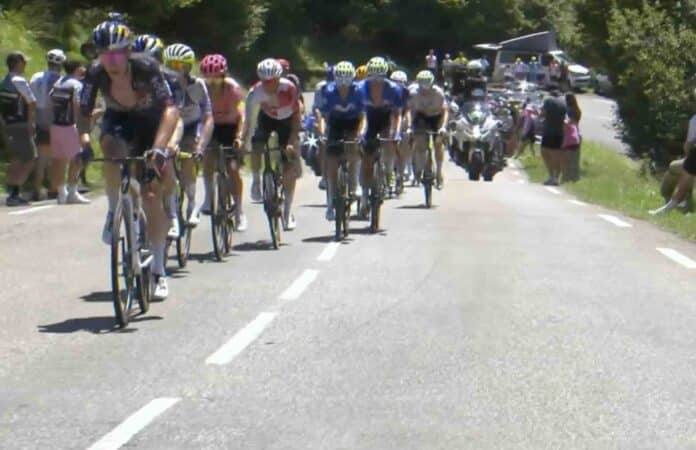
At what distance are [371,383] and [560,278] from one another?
16.6ft

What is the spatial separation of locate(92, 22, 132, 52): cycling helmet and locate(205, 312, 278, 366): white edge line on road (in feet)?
6.66

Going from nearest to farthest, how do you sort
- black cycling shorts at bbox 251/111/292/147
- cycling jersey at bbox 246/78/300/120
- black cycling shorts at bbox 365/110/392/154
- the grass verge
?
1. cycling jersey at bbox 246/78/300/120
2. black cycling shorts at bbox 251/111/292/147
3. black cycling shorts at bbox 365/110/392/154
4. the grass verge

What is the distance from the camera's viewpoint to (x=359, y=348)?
30.9ft

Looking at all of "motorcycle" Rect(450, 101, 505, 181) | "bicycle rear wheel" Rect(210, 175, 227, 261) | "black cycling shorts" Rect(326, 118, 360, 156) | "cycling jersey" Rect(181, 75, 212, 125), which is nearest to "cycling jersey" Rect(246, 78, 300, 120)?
"black cycling shorts" Rect(326, 118, 360, 156)

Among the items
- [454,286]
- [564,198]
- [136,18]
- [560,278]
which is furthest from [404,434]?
[136,18]

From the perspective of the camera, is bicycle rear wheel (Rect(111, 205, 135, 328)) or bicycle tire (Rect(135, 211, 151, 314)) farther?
bicycle tire (Rect(135, 211, 151, 314))

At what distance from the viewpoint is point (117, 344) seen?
9.41m

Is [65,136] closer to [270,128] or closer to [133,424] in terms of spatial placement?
[270,128]

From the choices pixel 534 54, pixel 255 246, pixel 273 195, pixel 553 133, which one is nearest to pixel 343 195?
pixel 273 195

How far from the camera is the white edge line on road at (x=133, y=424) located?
22.5 feet

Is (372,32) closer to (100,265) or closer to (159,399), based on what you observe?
(100,265)

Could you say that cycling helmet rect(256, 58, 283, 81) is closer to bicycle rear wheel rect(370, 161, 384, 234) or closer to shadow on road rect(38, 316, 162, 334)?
bicycle rear wheel rect(370, 161, 384, 234)

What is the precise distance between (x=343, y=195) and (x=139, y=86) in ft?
18.9

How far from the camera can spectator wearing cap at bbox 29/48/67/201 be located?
20016 millimetres
